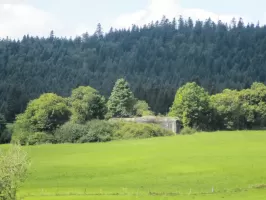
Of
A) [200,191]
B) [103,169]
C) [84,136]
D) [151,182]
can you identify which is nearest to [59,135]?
[84,136]

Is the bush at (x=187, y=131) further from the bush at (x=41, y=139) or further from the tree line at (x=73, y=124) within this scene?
the bush at (x=41, y=139)

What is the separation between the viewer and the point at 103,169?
2896 inches

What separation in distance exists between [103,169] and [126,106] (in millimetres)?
71446

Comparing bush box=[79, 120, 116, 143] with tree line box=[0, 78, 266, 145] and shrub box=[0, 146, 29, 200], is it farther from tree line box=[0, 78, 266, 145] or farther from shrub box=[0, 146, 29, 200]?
shrub box=[0, 146, 29, 200]

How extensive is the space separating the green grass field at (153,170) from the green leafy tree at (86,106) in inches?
847

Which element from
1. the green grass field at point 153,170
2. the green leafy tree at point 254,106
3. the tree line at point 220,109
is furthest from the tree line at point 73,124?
the green leafy tree at point 254,106

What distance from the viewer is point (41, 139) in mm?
121188

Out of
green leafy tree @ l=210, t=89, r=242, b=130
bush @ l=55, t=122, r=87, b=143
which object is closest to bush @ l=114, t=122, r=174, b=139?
bush @ l=55, t=122, r=87, b=143

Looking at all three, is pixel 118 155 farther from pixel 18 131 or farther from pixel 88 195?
pixel 18 131

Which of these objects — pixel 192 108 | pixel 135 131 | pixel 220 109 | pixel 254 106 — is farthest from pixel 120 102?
pixel 254 106

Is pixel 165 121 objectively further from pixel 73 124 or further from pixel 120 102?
pixel 73 124

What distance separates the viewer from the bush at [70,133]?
119 m

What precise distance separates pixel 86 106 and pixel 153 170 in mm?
58927

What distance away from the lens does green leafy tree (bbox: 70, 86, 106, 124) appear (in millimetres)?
127025
